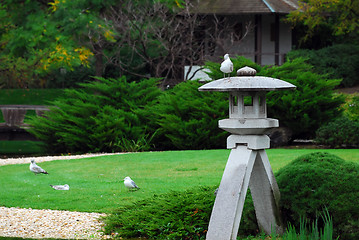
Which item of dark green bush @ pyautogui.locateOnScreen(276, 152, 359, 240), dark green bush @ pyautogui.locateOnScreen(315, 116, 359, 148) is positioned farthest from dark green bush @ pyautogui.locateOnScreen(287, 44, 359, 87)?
dark green bush @ pyautogui.locateOnScreen(276, 152, 359, 240)

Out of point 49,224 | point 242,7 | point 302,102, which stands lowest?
point 49,224

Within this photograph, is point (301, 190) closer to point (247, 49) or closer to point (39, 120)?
→ point (39, 120)

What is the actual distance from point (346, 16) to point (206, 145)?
12805 millimetres

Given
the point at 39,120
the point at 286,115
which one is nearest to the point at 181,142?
the point at 286,115

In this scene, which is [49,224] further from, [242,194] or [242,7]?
[242,7]

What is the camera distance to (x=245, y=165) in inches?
232

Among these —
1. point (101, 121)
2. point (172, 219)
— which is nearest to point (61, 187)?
point (172, 219)

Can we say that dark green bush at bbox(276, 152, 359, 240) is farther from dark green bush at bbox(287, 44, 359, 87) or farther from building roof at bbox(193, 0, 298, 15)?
building roof at bbox(193, 0, 298, 15)

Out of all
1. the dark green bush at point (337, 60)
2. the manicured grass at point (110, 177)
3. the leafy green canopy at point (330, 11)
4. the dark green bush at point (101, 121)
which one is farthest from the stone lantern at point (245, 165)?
the dark green bush at point (337, 60)

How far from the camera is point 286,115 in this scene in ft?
51.2

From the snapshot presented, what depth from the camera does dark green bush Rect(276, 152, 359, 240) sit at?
20.0 ft

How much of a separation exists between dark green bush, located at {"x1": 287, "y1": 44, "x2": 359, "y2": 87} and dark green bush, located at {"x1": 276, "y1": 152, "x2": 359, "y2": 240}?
1933 cm

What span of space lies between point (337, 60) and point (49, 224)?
2108 cm

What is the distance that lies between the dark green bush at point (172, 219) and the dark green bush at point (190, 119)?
8.20m
